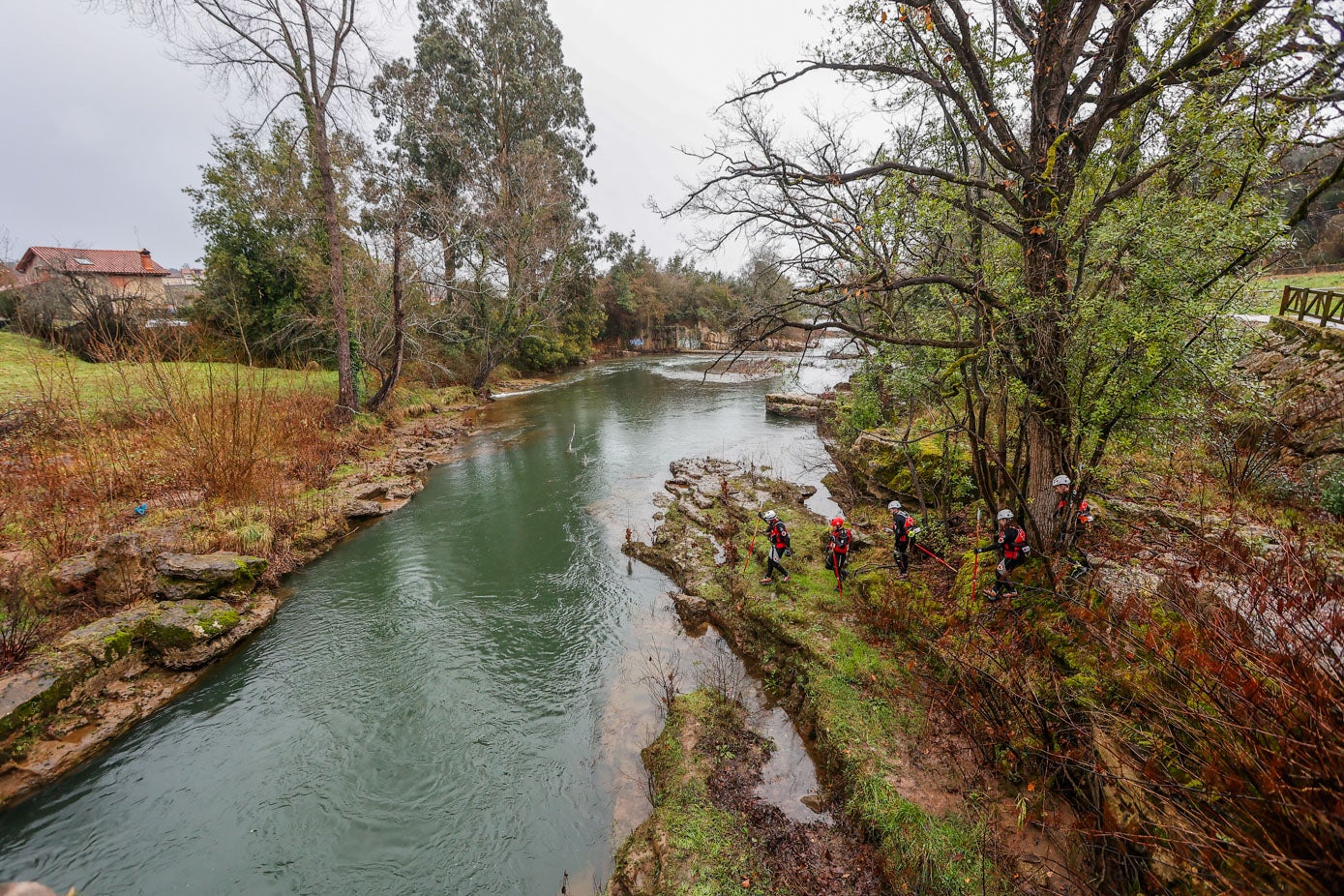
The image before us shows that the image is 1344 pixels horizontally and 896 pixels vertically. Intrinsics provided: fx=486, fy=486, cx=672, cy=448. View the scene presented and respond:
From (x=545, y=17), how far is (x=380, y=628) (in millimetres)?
40699

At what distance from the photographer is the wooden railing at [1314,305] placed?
32.7ft

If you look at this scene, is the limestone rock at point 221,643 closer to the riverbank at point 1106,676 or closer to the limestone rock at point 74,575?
the limestone rock at point 74,575

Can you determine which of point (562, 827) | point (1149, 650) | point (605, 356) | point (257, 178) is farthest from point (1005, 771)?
point (605, 356)

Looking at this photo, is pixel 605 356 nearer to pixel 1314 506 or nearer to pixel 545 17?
pixel 545 17

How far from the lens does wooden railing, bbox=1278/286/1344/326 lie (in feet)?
32.7

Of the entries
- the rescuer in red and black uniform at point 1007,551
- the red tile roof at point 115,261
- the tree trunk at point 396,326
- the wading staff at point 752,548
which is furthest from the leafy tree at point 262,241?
the rescuer in red and black uniform at point 1007,551

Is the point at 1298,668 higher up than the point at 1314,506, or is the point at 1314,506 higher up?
the point at 1298,668

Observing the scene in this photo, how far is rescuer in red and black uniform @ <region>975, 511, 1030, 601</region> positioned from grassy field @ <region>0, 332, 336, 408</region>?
1265cm

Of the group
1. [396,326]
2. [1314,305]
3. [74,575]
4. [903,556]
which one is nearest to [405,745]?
[74,575]

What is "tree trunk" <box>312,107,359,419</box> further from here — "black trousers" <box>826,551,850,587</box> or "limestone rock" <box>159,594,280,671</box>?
"black trousers" <box>826,551,850,587</box>

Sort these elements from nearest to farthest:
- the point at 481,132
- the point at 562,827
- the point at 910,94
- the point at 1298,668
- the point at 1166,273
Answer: the point at 1298,668 < the point at 1166,273 < the point at 562,827 < the point at 910,94 < the point at 481,132

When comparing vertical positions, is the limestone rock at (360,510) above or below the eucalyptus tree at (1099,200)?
below

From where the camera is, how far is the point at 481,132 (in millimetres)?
31062

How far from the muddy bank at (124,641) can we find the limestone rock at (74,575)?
12mm
